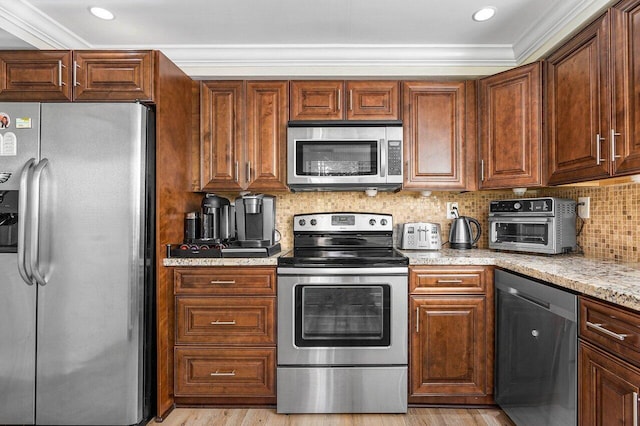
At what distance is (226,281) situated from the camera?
85.3 inches

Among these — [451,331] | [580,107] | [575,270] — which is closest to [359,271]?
[451,331]

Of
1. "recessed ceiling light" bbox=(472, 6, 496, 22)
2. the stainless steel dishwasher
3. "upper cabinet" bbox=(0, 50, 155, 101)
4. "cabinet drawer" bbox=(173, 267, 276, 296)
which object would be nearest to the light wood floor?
the stainless steel dishwasher

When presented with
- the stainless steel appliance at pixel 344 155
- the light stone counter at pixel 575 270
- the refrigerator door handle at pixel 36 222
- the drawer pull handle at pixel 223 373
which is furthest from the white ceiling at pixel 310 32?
the drawer pull handle at pixel 223 373

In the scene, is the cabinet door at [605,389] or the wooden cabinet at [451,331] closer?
the cabinet door at [605,389]

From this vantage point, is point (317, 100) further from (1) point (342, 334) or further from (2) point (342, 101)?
(1) point (342, 334)

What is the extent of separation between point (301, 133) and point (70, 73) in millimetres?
1381

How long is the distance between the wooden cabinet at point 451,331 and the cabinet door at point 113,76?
1.92 meters

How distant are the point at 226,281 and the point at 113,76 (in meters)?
1.34

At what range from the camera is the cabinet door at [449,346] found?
2.15 m

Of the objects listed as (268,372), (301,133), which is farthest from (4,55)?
(268,372)

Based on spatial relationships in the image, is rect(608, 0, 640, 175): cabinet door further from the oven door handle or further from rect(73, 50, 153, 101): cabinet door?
rect(73, 50, 153, 101): cabinet door

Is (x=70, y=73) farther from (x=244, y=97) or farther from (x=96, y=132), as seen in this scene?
(x=244, y=97)

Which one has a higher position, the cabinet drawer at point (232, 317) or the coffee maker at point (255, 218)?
the coffee maker at point (255, 218)

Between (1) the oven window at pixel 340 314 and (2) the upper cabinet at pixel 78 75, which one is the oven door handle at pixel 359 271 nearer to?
(1) the oven window at pixel 340 314
